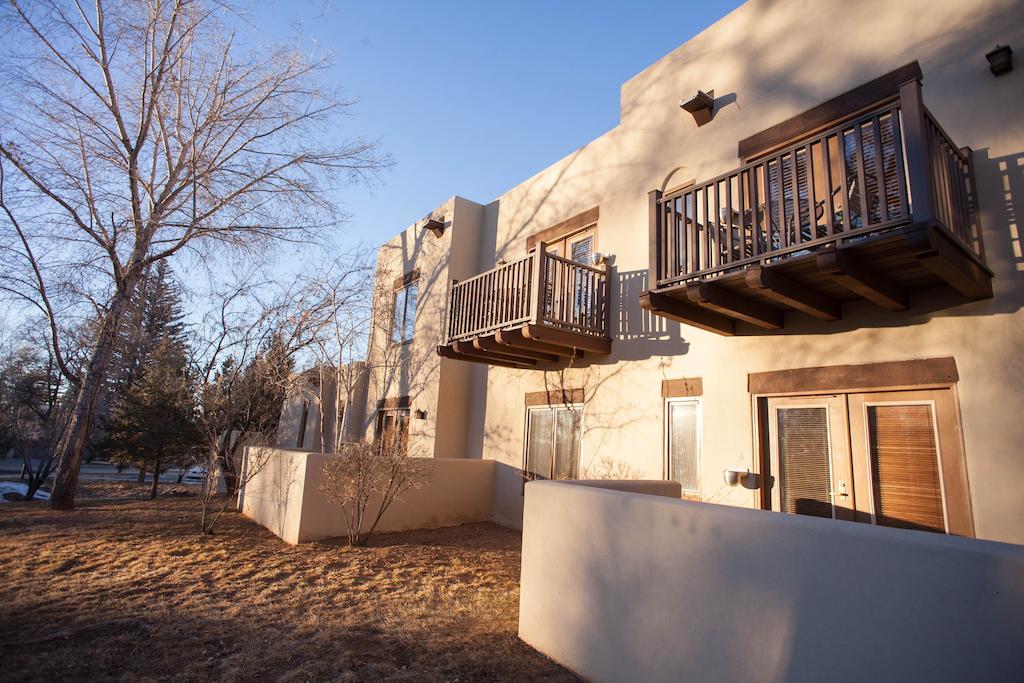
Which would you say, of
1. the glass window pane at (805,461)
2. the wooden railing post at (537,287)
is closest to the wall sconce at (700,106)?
the wooden railing post at (537,287)

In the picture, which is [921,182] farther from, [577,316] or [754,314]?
[577,316]

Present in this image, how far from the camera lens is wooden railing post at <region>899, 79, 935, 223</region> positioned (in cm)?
346

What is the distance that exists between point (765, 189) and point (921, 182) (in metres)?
1.22

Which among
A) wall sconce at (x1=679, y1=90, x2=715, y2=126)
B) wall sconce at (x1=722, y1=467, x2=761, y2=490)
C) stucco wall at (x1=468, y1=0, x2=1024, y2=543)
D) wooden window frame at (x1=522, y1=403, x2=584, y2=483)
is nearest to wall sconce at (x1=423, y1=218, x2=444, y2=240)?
stucco wall at (x1=468, y1=0, x2=1024, y2=543)

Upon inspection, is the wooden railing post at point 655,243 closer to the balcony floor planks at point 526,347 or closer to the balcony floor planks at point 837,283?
the balcony floor planks at point 837,283

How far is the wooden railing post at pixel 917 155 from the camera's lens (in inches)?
136

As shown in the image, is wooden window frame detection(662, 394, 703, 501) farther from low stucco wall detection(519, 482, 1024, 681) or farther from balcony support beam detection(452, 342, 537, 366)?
low stucco wall detection(519, 482, 1024, 681)

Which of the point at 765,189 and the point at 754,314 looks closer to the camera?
the point at 765,189

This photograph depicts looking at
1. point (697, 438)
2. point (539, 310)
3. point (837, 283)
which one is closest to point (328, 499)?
point (539, 310)

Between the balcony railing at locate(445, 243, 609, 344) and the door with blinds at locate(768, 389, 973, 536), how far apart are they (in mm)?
2710

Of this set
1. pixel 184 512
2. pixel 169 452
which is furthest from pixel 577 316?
pixel 169 452

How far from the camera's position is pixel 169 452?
11625mm

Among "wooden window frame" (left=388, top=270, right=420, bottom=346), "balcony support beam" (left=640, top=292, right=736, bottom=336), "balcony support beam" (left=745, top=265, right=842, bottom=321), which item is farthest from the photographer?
"wooden window frame" (left=388, top=270, right=420, bottom=346)

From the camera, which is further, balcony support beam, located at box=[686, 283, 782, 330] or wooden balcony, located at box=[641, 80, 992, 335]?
balcony support beam, located at box=[686, 283, 782, 330]
